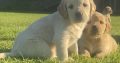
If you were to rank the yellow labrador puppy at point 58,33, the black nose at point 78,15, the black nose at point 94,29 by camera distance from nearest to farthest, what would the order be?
1. the black nose at point 78,15
2. the yellow labrador puppy at point 58,33
3. the black nose at point 94,29

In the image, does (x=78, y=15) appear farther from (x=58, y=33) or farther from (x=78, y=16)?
(x=58, y=33)

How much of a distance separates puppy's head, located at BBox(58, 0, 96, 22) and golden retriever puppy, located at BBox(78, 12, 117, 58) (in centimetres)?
90

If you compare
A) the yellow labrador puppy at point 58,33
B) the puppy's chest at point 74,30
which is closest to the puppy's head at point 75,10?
the yellow labrador puppy at point 58,33

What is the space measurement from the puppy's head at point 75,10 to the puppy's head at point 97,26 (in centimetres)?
85

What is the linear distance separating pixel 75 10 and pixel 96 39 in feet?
4.98

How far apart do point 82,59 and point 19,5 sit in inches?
1620

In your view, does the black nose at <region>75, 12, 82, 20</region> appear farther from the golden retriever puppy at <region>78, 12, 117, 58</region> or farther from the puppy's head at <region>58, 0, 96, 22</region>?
the golden retriever puppy at <region>78, 12, 117, 58</region>

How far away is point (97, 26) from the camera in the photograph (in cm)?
809

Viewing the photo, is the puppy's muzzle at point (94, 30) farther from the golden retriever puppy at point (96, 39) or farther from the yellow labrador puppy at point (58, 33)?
the yellow labrador puppy at point (58, 33)

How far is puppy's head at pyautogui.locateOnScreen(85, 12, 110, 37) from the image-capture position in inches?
320

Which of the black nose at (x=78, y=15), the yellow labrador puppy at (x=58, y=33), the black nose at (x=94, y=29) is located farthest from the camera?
the black nose at (x=94, y=29)

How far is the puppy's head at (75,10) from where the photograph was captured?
7098 millimetres

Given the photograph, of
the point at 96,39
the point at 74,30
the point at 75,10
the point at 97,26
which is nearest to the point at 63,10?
the point at 75,10

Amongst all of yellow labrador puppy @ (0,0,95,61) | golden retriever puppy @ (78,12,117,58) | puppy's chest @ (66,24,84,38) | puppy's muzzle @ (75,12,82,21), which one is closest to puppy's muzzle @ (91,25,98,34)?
golden retriever puppy @ (78,12,117,58)
